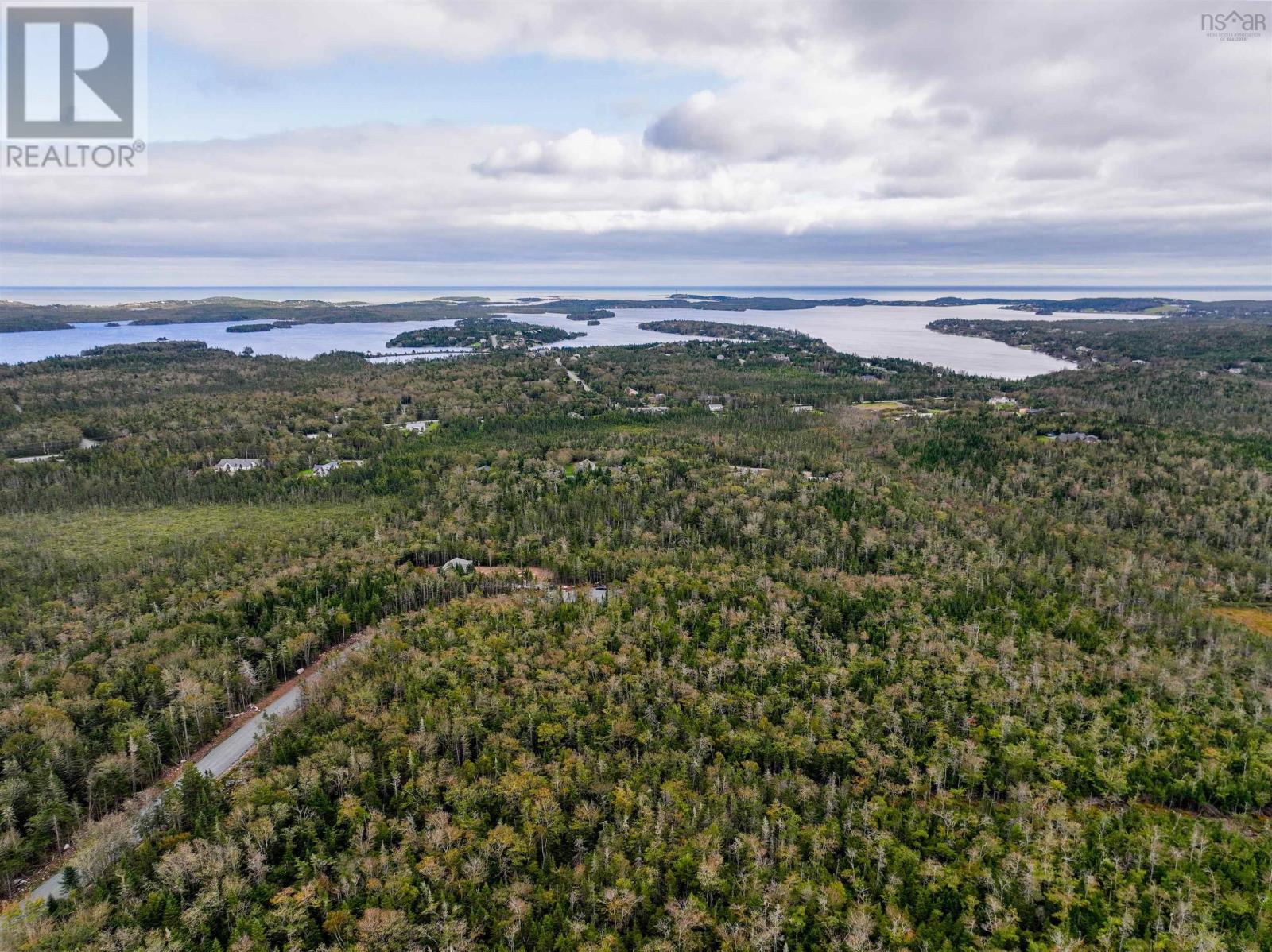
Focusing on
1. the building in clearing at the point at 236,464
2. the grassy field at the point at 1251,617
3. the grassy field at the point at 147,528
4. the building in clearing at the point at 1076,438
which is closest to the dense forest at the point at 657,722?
the grassy field at the point at 1251,617

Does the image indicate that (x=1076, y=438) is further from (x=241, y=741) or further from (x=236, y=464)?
(x=236, y=464)

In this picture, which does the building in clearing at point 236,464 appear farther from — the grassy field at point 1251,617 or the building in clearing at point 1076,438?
the building in clearing at point 1076,438

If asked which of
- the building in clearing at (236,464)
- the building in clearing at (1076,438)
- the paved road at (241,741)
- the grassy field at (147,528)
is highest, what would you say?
the building in clearing at (1076,438)

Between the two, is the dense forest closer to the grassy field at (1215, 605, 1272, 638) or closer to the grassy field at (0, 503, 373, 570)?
the grassy field at (1215, 605, 1272, 638)

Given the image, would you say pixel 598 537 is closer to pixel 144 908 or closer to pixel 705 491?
pixel 705 491

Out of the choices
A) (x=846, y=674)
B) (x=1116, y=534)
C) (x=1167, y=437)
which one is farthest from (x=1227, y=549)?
(x=846, y=674)
